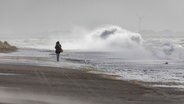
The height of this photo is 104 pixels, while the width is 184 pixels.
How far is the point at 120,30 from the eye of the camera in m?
113

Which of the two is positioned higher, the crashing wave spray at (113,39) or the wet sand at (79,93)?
the crashing wave spray at (113,39)

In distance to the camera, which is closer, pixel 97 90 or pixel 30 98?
pixel 30 98

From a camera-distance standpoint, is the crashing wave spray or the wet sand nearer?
the wet sand

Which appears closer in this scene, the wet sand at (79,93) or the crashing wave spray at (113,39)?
the wet sand at (79,93)

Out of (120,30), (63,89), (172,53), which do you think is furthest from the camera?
(120,30)

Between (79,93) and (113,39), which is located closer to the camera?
(79,93)

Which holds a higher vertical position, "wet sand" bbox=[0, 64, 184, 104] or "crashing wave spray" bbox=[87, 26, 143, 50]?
"crashing wave spray" bbox=[87, 26, 143, 50]

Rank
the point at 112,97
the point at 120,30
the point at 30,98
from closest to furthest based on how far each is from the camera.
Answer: the point at 30,98, the point at 112,97, the point at 120,30

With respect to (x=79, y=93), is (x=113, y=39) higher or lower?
higher

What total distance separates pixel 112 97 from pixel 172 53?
5376 centimetres

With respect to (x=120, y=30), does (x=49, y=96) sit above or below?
below

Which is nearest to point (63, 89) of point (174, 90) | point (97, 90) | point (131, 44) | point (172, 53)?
point (97, 90)

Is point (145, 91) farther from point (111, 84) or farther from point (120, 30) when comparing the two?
point (120, 30)

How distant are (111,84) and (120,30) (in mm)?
91607
